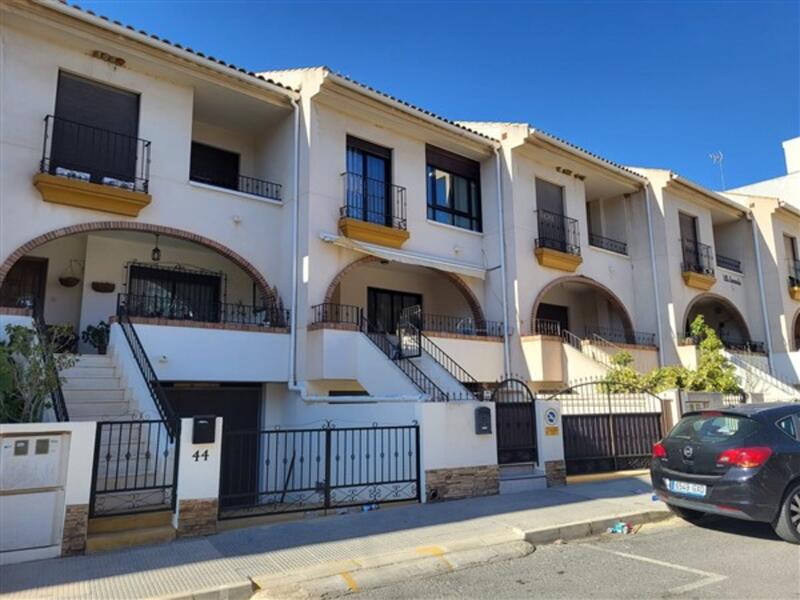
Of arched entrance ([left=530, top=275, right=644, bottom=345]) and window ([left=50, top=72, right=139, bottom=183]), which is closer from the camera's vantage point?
window ([left=50, top=72, right=139, bottom=183])

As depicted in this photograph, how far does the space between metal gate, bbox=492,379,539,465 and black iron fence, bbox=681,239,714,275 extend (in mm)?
13732

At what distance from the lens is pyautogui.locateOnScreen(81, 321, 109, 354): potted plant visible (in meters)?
12.4

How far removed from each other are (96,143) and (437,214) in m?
9.14

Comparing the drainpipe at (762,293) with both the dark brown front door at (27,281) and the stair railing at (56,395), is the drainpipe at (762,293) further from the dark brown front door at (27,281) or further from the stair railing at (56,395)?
the dark brown front door at (27,281)

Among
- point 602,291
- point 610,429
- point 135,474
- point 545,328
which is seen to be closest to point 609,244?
point 602,291

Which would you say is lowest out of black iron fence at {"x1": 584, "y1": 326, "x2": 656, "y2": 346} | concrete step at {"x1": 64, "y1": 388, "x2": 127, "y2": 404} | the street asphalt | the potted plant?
the street asphalt

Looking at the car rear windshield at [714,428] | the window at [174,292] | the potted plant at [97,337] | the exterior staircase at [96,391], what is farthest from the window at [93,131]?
the car rear windshield at [714,428]

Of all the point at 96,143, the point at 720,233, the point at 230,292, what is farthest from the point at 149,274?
the point at 720,233

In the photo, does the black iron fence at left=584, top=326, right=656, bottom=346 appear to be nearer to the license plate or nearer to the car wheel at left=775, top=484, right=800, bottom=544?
the license plate

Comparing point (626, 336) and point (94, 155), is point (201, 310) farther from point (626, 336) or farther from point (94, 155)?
point (626, 336)

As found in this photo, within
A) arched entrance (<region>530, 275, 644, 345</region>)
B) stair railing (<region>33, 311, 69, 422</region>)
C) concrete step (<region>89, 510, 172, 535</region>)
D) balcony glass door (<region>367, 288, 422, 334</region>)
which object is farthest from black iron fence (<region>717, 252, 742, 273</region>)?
stair railing (<region>33, 311, 69, 422</region>)

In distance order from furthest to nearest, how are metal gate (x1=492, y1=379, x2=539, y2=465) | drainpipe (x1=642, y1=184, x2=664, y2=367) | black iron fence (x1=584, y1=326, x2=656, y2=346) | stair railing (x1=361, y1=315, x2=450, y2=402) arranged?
1. black iron fence (x1=584, y1=326, x2=656, y2=346)
2. drainpipe (x1=642, y1=184, x2=664, y2=367)
3. stair railing (x1=361, y1=315, x2=450, y2=402)
4. metal gate (x1=492, y1=379, x2=539, y2=465)

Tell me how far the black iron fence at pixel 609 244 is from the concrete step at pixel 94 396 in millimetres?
17113

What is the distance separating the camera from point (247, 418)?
13.3 m
